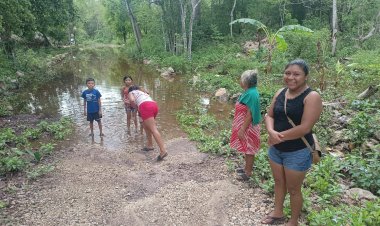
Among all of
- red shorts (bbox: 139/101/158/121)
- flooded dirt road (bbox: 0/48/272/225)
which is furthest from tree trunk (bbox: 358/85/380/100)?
red shorts (bbox: 139/101/158/121)

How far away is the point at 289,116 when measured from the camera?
3.24 metres

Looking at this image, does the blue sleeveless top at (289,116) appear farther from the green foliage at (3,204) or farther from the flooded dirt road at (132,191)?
the green foliage at (3,204)

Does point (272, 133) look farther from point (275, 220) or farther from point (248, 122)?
point (248, 122)

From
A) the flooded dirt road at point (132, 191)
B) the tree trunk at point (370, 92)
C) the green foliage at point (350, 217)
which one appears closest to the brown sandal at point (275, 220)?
the flooded dirt road at point (132, 191)

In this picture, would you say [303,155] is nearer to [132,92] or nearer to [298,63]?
[298,63]

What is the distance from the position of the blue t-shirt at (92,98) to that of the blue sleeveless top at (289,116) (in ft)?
18.1

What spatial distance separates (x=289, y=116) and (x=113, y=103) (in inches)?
387

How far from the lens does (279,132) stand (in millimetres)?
3326

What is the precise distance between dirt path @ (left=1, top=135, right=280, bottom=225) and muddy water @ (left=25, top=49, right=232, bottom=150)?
198 cm

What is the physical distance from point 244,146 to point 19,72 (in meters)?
16.0

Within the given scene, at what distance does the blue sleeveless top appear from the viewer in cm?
314

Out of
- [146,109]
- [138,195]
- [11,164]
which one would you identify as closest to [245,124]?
[138,195]

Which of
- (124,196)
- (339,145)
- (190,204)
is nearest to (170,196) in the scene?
(190,204)

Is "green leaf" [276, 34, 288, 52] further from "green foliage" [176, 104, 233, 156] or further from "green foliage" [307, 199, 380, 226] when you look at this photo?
"green foliage" [307, 199, 380, 226]
